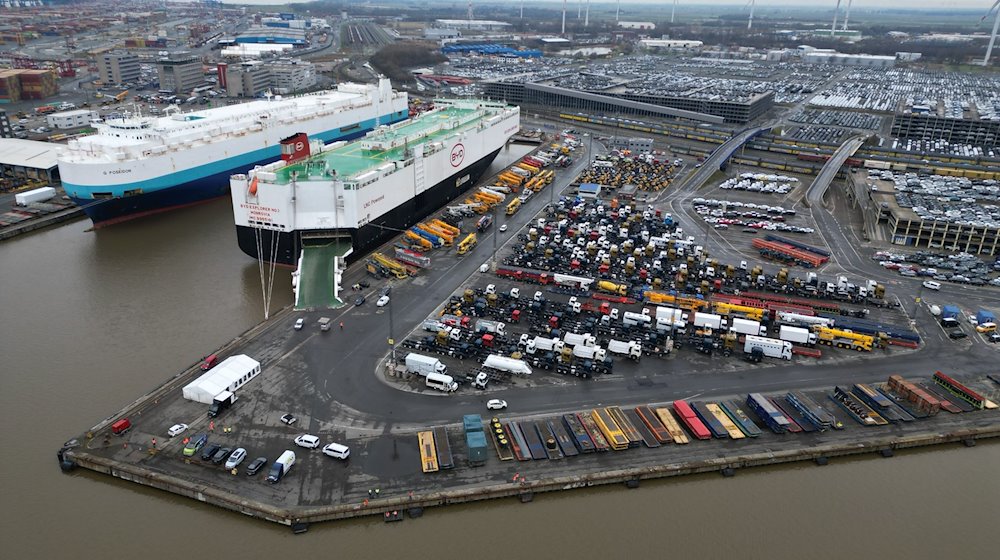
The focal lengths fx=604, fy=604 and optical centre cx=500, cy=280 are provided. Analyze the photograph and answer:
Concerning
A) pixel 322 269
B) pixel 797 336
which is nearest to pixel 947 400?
pixel 797 336

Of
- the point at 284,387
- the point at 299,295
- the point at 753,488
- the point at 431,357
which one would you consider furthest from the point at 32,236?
the point at 753,488

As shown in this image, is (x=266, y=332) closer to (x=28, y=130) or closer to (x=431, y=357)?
(x=431, y=357)

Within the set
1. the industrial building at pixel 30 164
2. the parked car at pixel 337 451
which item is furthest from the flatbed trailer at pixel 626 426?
the industrial building at pixel 30 164

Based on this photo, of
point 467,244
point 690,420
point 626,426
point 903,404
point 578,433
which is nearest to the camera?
point 578,433

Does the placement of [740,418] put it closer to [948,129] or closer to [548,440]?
[548,440]

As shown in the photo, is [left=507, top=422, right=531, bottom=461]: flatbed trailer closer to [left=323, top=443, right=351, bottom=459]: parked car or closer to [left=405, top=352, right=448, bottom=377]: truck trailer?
[left=405, top=352, right=448, bottom=377]: truck trailer

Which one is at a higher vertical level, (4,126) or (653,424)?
(4,126)

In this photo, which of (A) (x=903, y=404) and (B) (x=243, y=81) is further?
(B) (x=243, y=81)
